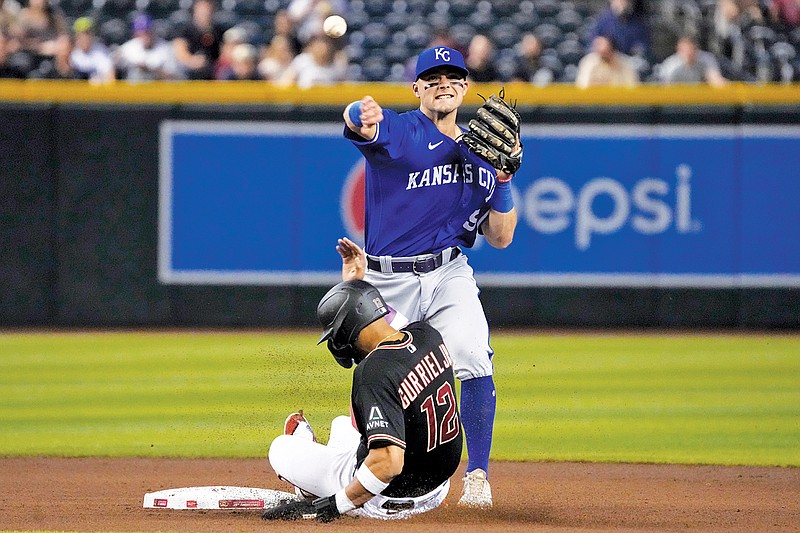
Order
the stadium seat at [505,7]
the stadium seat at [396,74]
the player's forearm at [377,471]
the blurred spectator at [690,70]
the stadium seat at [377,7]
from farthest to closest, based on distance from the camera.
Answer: the stadium seat at [505,7] → the stadium seat at [377,7] → the stadium seat at [396,74] → the blurred spectator at [690,70] → the player's forearm at [377,471]

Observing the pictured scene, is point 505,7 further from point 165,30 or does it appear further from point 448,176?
point 448,176

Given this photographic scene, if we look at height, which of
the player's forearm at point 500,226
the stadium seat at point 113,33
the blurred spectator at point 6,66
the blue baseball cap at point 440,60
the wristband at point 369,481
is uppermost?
the stadium seat at point 113,33

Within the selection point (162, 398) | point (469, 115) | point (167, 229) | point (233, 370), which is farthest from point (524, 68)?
point (162, 398)

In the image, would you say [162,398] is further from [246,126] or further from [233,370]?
[246,126]

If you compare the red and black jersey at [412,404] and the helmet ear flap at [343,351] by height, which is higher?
the helmet ear flap at [343,351]

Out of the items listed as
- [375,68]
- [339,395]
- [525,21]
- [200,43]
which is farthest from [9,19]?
[339,395]

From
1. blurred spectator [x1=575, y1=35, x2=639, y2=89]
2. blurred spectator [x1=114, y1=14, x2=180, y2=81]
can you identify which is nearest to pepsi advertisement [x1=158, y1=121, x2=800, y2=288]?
blurred spectator [x1=575, y1=35, x2=639, y2=89]

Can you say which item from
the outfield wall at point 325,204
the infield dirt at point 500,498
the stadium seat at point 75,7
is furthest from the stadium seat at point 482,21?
the infield dirt at point 500,498

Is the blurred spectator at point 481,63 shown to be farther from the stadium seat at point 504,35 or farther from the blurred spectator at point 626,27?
the stadium seat at point 504,35
